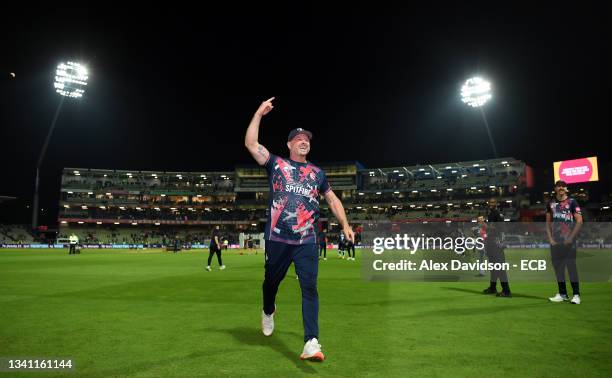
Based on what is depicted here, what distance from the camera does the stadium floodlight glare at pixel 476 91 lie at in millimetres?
61406

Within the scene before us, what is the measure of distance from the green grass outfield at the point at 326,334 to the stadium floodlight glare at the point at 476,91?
5790 cm

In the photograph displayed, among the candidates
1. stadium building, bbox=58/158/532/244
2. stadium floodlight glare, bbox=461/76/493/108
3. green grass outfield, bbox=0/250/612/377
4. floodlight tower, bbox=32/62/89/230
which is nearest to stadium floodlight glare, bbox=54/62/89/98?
floodlight tower, bbox=32/62/89/230

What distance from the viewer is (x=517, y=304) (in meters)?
Answer: 8.22

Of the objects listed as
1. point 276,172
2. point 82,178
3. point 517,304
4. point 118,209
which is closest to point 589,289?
point 517,304

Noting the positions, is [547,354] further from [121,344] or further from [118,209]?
[118,209]

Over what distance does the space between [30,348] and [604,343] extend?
681 centimetres

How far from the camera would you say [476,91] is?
6238 cm

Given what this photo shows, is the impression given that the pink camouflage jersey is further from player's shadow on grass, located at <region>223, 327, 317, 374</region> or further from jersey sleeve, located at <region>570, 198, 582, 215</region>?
jersey sleeve, located at <region>570, 198, 582, 215</region>

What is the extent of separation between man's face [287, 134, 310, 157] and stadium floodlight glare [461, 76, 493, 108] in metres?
63.3

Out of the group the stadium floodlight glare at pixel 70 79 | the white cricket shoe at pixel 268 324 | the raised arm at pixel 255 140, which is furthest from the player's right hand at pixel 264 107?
the stadium floodlight glare at pixel 70 79

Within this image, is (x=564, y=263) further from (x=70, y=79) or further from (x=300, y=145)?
(x=70, y=79)

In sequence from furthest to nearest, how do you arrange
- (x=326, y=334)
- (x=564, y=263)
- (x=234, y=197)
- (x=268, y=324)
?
1. (x=234, y=197)
2. (x=564, y=263)
3. (x=326, y=334)
4. (x=268, y=324)

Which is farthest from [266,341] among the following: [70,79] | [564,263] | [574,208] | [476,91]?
[70,79]

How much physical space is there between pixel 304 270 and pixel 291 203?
78 cm
